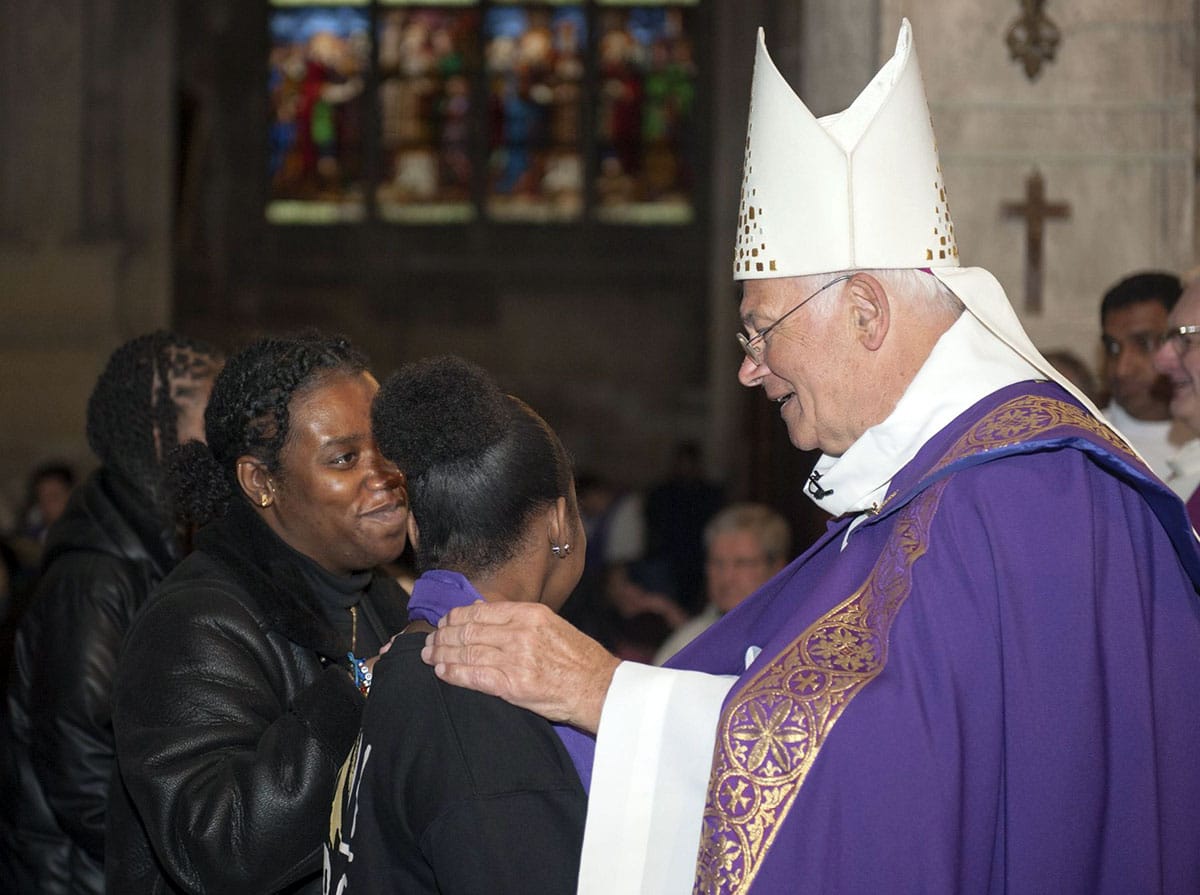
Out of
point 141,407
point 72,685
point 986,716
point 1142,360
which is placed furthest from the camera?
point 1142,360

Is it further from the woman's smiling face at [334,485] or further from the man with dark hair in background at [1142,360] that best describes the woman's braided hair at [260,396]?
the man with dark hair in background at [1142,360]

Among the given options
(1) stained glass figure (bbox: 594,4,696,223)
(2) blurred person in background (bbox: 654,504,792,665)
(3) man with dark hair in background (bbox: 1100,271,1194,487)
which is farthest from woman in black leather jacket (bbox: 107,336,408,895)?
(1) stained glass figure (bbox: 594,4,696,223)

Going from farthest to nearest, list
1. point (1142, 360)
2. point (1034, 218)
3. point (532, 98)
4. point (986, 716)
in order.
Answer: point (532, 98) < point (1034, 218) < point (1142, 360) < point (986, 716)

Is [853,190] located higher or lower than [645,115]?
lower

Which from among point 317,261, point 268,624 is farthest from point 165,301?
point 268,624

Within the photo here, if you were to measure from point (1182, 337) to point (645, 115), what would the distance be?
10856 mm

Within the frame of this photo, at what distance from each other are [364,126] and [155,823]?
12.3 m

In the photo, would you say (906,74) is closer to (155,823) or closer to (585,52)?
(155,823)

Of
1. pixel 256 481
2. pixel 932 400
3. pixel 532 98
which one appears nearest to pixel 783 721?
pixel 932 400

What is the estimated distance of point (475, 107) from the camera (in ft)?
45.6

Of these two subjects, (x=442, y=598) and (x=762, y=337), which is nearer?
(x=442, y=598)

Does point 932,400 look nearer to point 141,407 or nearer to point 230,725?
point 230,725

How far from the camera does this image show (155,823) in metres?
2.28

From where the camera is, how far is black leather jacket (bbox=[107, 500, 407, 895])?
7.29 ft
